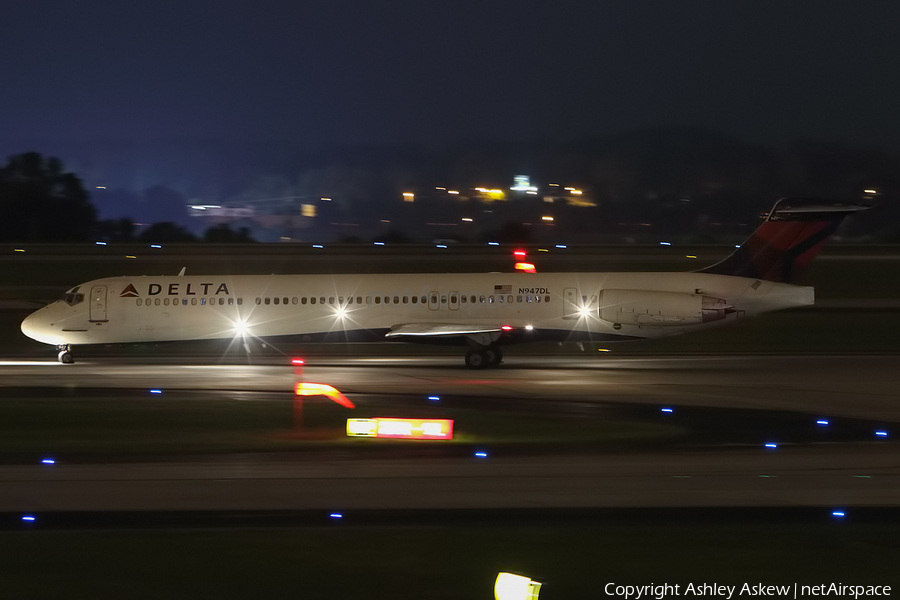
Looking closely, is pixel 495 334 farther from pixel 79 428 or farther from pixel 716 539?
pixel 716 539

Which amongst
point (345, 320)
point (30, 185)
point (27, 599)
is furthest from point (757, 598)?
point (30, 185)

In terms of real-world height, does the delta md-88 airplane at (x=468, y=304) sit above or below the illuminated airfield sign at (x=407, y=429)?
above

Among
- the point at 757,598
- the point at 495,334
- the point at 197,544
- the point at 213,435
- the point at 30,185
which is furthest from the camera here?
the point at 30,185

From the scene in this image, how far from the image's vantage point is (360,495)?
39.3 feet

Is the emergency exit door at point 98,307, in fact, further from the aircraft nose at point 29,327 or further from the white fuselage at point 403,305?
the aircraft nose at point 29,327

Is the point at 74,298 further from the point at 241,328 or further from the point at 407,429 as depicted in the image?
the point at 407,429

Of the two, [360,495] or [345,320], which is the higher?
[345,320]

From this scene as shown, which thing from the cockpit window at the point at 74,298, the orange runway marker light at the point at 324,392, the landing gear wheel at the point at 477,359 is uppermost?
the cockpit window at the point at 74,298

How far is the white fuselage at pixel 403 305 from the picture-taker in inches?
1112

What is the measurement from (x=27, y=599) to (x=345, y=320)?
2107cm

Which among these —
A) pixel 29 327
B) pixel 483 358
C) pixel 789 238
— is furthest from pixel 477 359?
pixel 29 327

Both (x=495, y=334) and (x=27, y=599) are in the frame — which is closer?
(x=27, y=599)

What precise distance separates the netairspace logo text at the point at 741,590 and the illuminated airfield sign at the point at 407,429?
7862mm

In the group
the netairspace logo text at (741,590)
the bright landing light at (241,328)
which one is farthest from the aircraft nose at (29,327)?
the netairspace logo text at (741,590)
